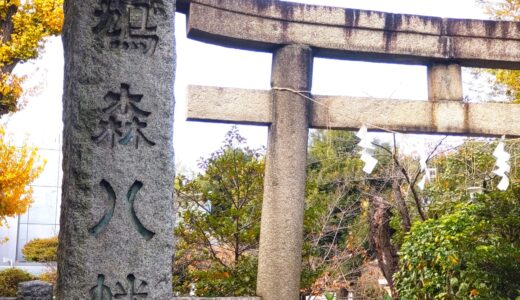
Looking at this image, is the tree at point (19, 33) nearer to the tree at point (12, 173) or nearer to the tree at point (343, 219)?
the tree at point (12, 173)

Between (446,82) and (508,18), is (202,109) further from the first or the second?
(508,18)

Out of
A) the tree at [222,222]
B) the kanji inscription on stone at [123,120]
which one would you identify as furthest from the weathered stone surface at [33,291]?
the kanji inscription on stone at [123,120]

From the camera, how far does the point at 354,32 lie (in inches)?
248

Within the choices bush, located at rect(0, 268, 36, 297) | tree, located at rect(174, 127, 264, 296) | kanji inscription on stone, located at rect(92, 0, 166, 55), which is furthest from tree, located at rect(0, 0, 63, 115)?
kanji inscription on stone, located at rect(92, 0, 166, 55)

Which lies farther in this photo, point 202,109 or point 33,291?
point 33,291

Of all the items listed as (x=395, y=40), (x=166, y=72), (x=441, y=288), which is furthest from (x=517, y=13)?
(x=166, y=72)

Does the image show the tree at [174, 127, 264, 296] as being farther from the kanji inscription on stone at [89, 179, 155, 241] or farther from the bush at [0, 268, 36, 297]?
the bush at [0, 268, 36, 297]

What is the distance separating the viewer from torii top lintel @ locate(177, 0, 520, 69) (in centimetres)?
588

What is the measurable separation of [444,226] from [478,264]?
1.57 feet

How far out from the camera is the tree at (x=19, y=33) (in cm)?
1356

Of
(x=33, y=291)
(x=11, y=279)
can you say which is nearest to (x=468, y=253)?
(x=33, y=291)

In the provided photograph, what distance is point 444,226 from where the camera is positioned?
244 inches

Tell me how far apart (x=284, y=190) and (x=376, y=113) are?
1231mm

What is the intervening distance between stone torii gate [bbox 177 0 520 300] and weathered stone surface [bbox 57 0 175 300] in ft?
Answer: 7.01
